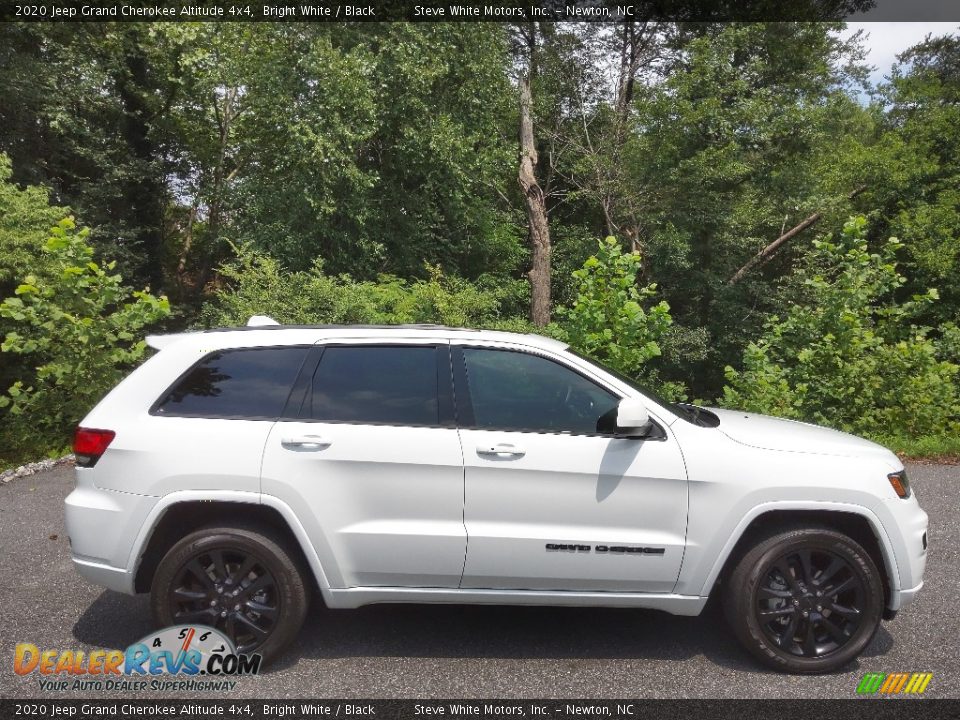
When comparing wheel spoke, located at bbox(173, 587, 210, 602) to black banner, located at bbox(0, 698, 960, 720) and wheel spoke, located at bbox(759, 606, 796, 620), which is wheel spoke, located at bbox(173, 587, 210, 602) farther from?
wheel spoke, located at bbox(759, 606, 796, 620)

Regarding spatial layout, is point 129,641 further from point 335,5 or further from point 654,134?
point 654,134

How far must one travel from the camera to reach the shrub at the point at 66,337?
870 centimetres

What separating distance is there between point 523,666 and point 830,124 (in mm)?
23024

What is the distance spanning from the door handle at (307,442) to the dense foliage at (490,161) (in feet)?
27.4

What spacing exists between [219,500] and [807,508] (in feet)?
9.79

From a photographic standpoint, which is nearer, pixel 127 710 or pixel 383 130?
pixel 127 710

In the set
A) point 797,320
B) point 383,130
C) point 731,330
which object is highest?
point 383,130

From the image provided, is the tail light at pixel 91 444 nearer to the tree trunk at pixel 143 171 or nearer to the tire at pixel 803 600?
the tire at pixel 803 600

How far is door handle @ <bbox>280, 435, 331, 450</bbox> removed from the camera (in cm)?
378

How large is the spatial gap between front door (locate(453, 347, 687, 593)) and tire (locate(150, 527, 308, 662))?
93 cm

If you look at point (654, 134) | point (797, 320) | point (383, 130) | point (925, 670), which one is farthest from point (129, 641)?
point (654, 134)

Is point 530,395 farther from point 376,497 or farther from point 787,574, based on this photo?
point 787,574

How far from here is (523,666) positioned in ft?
12.6

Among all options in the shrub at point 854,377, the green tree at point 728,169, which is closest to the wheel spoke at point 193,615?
the shrub at point 854,377
